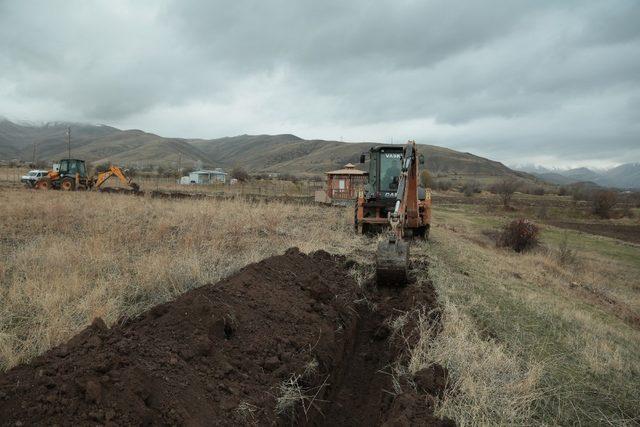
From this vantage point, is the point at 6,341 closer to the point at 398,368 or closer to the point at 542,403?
the point at 398,368

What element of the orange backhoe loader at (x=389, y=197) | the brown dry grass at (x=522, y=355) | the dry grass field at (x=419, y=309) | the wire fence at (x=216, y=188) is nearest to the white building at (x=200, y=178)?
the wire fence at (x=216, y=188)

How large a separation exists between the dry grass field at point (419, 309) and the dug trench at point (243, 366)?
552 millimetres

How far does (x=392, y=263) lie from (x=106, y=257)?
16.2 feet

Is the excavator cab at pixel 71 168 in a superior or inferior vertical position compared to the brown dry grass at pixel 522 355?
superior

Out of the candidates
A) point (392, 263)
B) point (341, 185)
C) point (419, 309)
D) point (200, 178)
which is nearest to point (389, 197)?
point (392, 263)

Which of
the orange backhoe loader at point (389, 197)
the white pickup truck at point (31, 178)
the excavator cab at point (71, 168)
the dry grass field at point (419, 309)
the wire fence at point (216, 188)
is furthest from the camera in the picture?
the wire fence at point (216, 188)

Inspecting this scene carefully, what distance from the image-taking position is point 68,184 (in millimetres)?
31188

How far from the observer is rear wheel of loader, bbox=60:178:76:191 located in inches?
1219

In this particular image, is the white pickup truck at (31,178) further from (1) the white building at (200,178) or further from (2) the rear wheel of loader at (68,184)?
(1) the white building at (200,178)

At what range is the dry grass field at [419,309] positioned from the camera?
4.39 meters

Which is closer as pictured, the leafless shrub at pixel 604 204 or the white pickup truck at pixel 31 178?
the white pickup truck at pixel 31 178

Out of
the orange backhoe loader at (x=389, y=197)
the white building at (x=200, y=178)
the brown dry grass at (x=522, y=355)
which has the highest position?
the white building at (x=200, y=178)

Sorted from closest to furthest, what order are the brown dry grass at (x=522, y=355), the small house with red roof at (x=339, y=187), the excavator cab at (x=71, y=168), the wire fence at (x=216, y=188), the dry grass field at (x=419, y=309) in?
the brown dry grass at (x=522, y=355) → the dry grass field at (x=419, y=309) → the excavator cab at (x=71, y=168) → the small house with red roof at (x=339, y=187) → the wire fence at (x=216, y=188)

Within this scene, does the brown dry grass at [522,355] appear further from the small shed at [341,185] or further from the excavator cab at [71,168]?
the excavator cab at [71,168]
